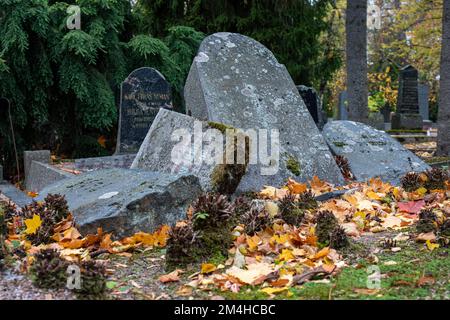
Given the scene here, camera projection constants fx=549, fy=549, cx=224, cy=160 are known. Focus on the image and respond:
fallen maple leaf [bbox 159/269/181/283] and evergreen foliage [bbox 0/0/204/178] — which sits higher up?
evergreen foliage [bbox 0/0/204/178]

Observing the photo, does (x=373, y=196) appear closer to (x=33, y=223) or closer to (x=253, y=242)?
(x=253, y=242)

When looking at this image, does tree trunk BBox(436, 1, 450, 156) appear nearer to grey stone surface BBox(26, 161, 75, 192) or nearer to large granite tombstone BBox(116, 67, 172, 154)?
large granite tombstone BBox(116, 67, 172, 154)

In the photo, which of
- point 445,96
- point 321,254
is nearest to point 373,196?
point 321,254

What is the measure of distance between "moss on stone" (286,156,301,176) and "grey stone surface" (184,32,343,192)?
2 centimetres

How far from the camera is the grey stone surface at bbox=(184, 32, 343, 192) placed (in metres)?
6.46

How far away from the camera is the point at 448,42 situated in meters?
12.8

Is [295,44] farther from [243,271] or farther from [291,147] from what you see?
[243,271]

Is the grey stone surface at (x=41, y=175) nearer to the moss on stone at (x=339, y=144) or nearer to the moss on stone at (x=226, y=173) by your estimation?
the moss on stone at (x=226, y=173)

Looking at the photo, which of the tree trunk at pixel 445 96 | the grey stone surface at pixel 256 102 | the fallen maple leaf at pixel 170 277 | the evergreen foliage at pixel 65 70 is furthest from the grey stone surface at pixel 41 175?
the tree trunk at pixel 445 96

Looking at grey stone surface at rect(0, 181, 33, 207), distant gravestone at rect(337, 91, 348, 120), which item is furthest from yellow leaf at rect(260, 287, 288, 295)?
distant gravestone at rect(337, 91, 348, 120)

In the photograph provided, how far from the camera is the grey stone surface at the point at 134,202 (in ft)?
13.7

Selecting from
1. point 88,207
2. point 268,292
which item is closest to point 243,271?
point 268,292

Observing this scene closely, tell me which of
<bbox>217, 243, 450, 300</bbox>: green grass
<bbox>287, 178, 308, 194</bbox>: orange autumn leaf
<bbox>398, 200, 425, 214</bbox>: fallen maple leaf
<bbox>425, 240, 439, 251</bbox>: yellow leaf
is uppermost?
<bbox>287, 178, 308, 194</bbox>: orange autumn leaf
